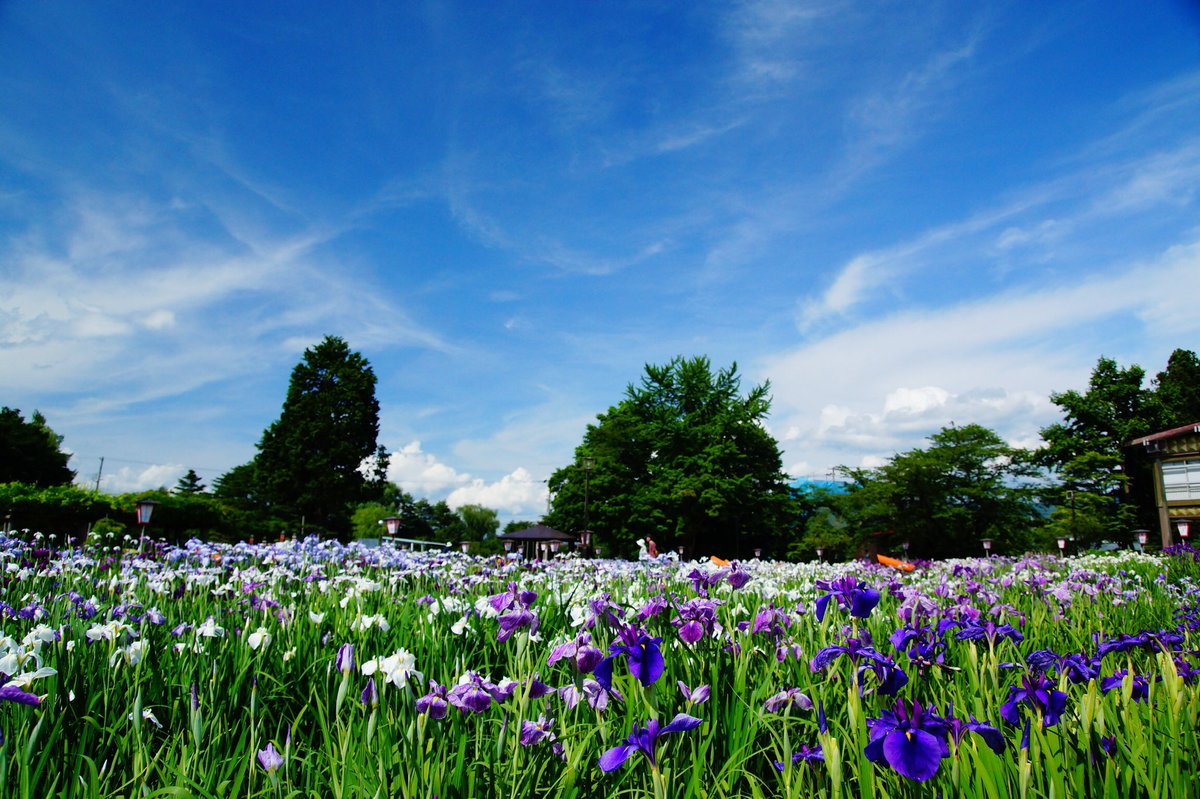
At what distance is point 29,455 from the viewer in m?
36.8

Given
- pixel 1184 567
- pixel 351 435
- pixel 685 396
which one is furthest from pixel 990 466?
pixel 351 435

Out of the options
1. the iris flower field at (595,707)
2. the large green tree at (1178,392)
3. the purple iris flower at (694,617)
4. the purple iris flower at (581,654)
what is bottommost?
the iris flower field at (595,707)

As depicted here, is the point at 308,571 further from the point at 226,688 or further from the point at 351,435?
the point at 351,435

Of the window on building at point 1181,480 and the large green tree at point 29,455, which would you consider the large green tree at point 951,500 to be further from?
the large green tree at point 29,455

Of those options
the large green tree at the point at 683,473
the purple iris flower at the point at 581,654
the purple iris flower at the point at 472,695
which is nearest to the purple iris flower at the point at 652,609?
the purple iris flower at the point at 581,654

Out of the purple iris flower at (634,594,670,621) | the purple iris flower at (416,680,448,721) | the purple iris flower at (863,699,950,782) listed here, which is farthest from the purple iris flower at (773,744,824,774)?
the purple iris flower at (416,680,448,721)

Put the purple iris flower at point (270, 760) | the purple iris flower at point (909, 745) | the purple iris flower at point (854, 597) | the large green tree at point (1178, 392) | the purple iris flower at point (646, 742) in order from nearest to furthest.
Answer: the purple iris flower at point (909, 745) < the purple iris flower at point (646, 742) < the purple iris flower at point (270, 760) < the purple iris flower at point (854, 597) < the large green tree at point (1178, 392)

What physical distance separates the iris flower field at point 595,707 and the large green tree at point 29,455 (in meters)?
40.2

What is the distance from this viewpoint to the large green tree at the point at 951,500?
39.8 m

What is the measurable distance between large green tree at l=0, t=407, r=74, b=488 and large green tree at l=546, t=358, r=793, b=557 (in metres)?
29.0

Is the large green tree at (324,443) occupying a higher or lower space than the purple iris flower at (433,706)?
higher

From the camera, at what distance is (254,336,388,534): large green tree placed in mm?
40375

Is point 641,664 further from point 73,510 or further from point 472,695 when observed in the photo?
point 73,510

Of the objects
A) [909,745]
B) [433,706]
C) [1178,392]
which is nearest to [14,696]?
[433,706]
